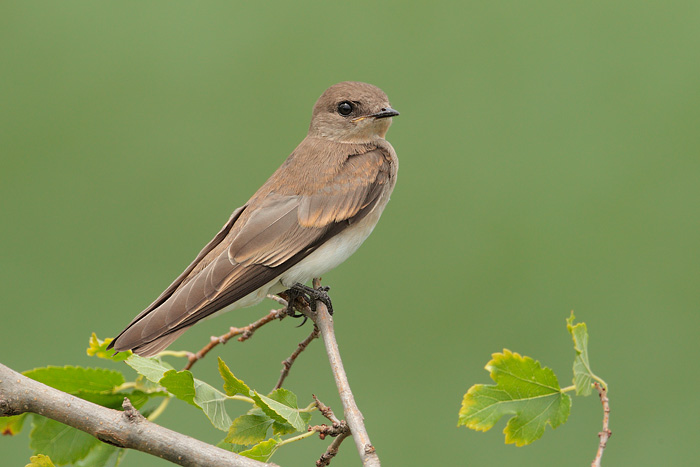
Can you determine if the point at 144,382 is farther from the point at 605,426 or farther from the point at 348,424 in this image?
the point at 605,426

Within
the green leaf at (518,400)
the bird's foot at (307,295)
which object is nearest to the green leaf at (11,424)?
the bird's foot at (307,295)

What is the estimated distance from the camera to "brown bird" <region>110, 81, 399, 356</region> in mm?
2998

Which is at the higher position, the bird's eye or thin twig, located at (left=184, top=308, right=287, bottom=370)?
the bird's eye

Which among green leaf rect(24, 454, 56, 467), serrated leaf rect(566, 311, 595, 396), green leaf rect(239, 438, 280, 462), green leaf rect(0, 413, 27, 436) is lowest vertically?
green leaf rect(0, 413, 27, 436)

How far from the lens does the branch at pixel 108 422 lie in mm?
1876

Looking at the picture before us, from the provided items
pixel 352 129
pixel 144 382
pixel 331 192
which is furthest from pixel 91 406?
pixel 352 129

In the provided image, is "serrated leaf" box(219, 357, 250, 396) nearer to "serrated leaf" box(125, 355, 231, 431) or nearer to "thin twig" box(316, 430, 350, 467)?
"serrated leaf" box(125, 355, 231, 431)

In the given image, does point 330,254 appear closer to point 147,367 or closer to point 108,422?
point 147,367

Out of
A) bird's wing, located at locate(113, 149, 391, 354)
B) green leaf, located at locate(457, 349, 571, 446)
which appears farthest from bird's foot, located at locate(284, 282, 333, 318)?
green leaf, located at locate(457, 349, 571, 446)

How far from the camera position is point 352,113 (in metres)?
4.15

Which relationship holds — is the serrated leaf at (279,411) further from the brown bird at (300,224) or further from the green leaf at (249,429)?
the brown bird at (300,224)

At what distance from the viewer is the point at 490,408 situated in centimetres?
213

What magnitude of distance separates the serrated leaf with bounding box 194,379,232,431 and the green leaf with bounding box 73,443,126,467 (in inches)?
16.4

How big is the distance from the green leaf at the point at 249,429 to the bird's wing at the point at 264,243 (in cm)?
67
